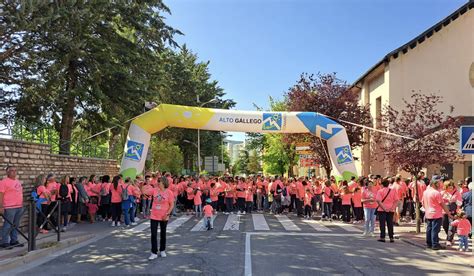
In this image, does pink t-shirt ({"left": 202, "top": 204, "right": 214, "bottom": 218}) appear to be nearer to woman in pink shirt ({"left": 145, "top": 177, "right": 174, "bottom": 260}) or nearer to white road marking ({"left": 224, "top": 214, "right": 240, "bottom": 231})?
white road marking ({"left": 224, "top": 214, "right": 240, "bottom": 231})

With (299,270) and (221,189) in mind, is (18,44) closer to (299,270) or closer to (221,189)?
(221,189)

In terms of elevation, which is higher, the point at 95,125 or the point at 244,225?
the point at 95,125

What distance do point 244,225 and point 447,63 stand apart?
16.9 metres

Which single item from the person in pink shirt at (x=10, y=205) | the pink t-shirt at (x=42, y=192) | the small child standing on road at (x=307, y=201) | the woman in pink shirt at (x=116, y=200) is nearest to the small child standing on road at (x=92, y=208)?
the woman in pink shirt at (x=116, y=200)

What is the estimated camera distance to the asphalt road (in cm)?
828

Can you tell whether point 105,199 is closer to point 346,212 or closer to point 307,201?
point 307,201

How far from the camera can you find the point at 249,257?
9.37 meters

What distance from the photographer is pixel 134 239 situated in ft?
40.2

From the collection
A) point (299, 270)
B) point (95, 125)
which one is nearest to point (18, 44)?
point (95, 125)

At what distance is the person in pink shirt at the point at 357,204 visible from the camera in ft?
54.9

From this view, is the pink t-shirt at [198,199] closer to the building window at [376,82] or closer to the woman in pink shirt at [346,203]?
the woman in pink shirt at [346,203]

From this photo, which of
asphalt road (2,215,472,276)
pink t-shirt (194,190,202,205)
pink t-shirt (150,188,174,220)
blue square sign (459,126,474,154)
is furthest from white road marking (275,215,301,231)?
blue square sign (459,126,474,154)

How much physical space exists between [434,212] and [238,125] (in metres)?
10.0

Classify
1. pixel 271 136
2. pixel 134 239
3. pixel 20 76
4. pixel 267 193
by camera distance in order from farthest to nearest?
pixel 271 136, pixel 267 193, pixel 20 76, pixel 134 239
